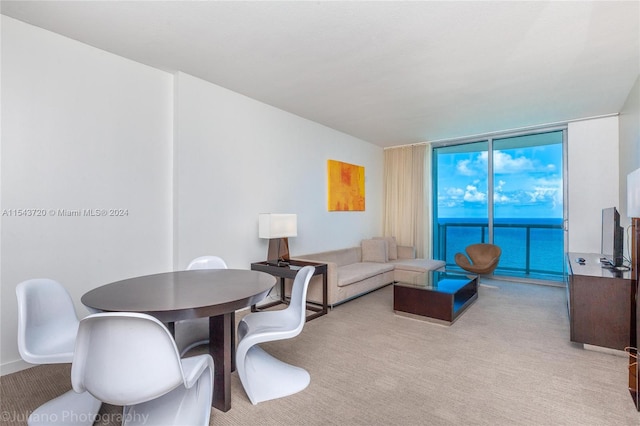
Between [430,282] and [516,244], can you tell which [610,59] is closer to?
[430,282]

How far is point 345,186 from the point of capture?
567cm

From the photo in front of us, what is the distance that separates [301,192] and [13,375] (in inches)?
139

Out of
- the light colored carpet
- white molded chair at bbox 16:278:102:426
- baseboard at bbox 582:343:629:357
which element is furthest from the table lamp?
baseboard at bbox 582:343:629:357

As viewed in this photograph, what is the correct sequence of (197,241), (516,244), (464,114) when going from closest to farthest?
(197,241)
(464,114)
(516,244)

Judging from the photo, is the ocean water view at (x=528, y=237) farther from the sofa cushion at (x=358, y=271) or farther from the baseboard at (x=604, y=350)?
the baseboard at (x=604, y=350)

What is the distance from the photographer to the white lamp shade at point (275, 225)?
3.73 m

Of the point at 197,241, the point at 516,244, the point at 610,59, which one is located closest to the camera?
the point at 610,59

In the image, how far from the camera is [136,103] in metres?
3.07

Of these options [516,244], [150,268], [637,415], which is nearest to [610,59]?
[637,415]

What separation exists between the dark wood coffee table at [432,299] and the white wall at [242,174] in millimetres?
1687

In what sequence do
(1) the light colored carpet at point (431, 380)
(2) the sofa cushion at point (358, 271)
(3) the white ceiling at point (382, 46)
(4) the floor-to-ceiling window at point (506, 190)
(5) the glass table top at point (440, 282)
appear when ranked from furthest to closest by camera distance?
(4) the floor-to-ceiling window at point (506, 190) < (2) the sofa cushion at point (358, 271) < (5) the glass table top at point (440, 282) < (3) the white ceiling at point (382, 46) < (1) the light colored carpet at point (431, 380)

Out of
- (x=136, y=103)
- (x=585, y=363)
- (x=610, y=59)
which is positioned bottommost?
(x=585, y=363)

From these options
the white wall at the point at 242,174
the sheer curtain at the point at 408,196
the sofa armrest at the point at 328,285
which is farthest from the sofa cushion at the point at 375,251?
the sofa armrest at the point at 328,285

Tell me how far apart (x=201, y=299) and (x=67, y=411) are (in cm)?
104
